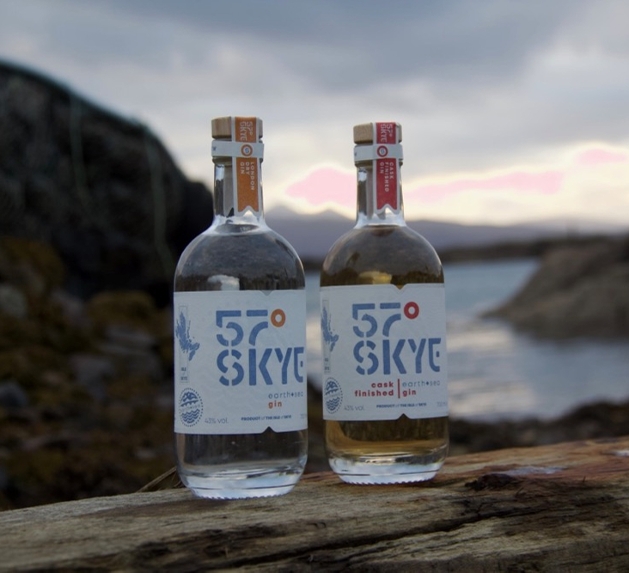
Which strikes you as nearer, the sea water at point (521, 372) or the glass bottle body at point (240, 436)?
the glass bottle body at point (240, 436)

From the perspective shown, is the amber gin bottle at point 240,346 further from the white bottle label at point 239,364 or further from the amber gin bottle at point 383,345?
the amber gin bottle at point 383,345

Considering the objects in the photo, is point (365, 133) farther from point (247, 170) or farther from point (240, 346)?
point (240, 346)

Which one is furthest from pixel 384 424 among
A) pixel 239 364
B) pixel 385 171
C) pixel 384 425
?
pixel 385 171

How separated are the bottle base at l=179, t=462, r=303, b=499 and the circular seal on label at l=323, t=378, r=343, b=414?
0.16 m

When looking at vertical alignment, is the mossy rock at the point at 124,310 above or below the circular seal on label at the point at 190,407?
below

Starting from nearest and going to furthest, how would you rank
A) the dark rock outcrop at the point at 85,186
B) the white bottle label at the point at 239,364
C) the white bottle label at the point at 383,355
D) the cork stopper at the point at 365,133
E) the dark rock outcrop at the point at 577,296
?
the white bottle label at the point at 239,364 < the white bottle label at the point at 383,355 < the cork stopper at the point at 365,133 < the dark rock outcrop at the point at 85,186 < the dark rock outcrop at the point at 577,296

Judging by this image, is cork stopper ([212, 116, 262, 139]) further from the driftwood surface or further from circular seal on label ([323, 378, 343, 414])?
the driftwood surface

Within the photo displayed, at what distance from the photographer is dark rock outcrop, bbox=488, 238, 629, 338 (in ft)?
63.0

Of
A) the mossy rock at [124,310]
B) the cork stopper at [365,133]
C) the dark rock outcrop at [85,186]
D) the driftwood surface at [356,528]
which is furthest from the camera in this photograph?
the dark rock outcrop at [85,186]

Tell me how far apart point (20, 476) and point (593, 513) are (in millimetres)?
3584

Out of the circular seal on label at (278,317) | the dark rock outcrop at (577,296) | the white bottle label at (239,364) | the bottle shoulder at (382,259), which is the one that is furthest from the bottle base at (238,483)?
the dark rock outcrop at (577,296)

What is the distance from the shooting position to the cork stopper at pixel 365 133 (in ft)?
7.97

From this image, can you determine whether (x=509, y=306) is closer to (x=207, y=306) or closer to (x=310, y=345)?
(x=310, y=345)

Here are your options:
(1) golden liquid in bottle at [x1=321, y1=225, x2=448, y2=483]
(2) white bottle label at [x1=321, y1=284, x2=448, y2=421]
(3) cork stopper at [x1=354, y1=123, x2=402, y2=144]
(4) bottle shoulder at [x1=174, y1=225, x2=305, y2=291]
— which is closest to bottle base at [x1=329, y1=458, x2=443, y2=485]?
(1) golden liquid in bottle at [x1=321, y1=225, x2=448, y2=483]
